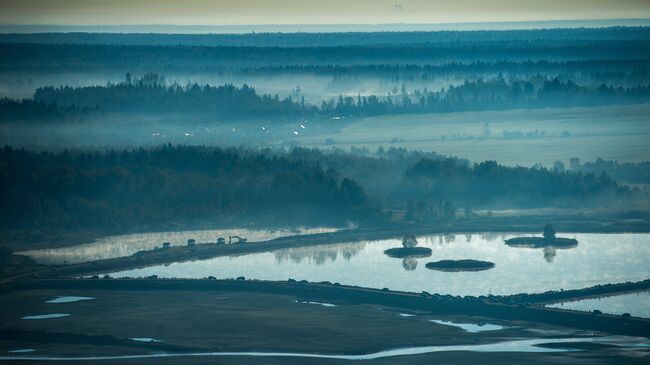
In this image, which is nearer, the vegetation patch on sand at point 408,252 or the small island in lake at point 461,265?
the small island in lake at point 461,265

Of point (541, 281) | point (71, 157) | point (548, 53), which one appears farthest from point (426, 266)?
point (548, 53)

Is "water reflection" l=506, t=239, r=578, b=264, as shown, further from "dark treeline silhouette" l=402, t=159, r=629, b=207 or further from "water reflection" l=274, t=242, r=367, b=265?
"dark treeline silhouette" l=402, t=159, r=629, b=207

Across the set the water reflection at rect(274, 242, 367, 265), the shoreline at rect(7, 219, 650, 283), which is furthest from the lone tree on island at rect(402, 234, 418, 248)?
the shoreline at rect(7, 219, 650, 283)

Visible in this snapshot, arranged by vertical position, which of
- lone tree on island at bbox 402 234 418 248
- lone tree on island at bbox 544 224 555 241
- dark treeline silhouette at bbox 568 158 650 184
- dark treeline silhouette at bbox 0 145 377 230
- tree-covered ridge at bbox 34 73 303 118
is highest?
tree-covered ridge at bbox 34 73 303 118

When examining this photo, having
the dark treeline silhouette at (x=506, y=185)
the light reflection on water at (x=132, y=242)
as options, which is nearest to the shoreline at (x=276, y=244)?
the light reflection on water at (x=132, y=242)

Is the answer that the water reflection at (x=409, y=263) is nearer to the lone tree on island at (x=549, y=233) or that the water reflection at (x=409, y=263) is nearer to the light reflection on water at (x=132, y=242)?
the lone tree on island at (x=549, y=233)

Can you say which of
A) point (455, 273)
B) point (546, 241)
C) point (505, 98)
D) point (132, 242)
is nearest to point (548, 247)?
point (546, 241)
